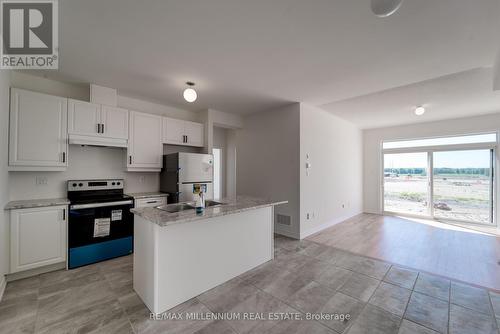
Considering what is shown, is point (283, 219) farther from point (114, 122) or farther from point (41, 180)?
point (41, 180)

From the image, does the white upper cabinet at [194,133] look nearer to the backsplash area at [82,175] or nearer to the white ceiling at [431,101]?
the backsplash area at [82,175]

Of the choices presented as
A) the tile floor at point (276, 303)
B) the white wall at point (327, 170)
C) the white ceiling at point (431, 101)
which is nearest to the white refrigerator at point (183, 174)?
the tile floor at point (276, 303)

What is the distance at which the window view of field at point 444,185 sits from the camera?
16.0 ft

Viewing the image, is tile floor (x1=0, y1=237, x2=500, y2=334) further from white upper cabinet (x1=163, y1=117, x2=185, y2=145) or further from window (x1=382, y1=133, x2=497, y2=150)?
window (x1=382, y1=133, x2=497, y2=150)

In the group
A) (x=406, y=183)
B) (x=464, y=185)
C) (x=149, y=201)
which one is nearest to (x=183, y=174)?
(x=149, y=201)

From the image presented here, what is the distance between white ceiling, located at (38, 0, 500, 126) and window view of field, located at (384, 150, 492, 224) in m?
2.99

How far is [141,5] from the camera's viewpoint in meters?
1.66

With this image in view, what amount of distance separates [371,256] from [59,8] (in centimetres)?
470

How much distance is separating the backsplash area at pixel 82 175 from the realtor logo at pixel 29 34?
1229mm

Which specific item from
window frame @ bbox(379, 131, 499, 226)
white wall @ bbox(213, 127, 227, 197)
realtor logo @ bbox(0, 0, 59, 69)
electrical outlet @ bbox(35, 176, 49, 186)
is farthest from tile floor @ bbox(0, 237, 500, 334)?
window frame @ bbox(379, 131, 499, 226)

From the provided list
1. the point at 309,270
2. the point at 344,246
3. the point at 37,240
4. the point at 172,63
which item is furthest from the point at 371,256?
the point at 37,240

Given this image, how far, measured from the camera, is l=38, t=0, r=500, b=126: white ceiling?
5.54ft

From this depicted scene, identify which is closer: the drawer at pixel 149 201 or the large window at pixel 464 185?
the drawer at pixel 149 201

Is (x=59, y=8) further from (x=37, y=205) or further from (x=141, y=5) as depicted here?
(x=37, y=205)
